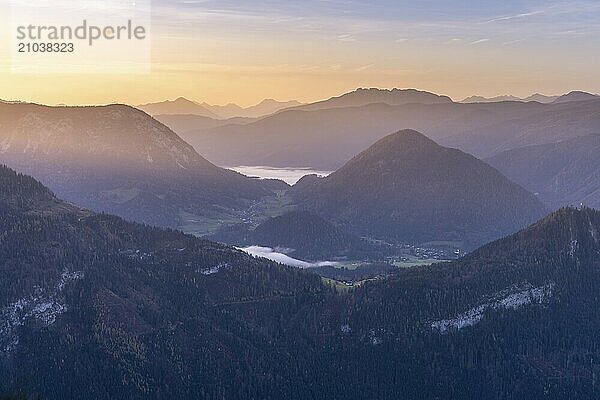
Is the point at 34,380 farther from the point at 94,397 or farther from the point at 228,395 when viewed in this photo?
the point at 228,395

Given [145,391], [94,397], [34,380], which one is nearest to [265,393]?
[145,391]

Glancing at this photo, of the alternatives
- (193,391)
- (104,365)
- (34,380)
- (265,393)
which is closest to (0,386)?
(34,380)

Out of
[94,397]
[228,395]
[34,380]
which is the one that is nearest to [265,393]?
[228,395]

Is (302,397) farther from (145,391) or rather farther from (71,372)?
(71,372)

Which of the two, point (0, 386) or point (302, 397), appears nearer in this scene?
point (0, 386)

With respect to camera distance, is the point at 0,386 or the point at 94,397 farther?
the point at 94,397

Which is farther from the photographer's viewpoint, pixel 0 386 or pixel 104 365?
pixel 104 365

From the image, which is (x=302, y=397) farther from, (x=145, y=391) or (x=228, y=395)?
(x=145, y=391)
